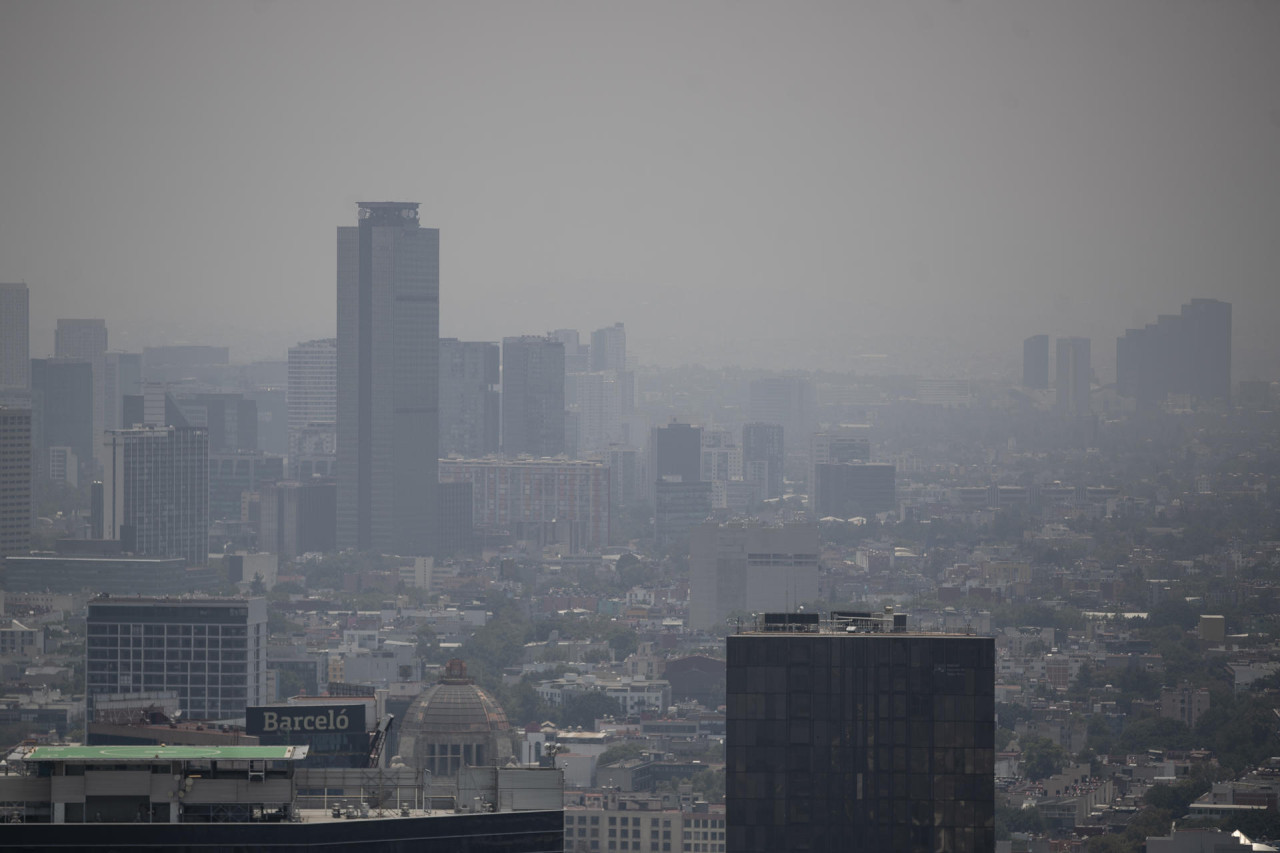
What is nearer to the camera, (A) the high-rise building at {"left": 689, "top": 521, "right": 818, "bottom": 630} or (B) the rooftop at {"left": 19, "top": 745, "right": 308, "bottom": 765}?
(B) the rooftop at {"left": 19, "top": 745, "right": 308, "bottom": 765}

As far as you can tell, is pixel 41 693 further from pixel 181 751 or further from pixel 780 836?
pixel 181 751

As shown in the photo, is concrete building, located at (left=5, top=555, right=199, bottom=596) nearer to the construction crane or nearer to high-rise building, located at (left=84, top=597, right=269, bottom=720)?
high-rise building, located at (left=84, top=597, right=269, bottom=720)

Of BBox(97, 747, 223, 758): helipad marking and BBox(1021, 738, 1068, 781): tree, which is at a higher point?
BBox(97, 747, 223, 758): helipad marking

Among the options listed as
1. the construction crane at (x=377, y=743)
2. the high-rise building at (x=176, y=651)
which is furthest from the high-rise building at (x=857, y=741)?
the high-rise building at (x=176, y=651)

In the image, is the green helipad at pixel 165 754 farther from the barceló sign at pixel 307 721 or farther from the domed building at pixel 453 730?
the domed building at pixel 453 730

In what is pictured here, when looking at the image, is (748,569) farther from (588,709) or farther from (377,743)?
(377,743)

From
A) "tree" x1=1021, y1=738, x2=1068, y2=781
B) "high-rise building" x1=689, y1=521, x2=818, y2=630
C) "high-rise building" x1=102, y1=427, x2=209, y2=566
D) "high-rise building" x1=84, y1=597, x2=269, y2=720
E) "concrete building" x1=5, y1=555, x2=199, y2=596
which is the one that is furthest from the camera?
"high-rise building" x1=102, y1=427, x2=209, y2=566

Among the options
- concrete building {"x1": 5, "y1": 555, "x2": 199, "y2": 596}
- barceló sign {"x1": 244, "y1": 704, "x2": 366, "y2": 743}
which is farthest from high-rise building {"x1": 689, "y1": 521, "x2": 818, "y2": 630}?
barceló sign {"x1": 244, "y1": 704, "x2": 366, "y2": 743}

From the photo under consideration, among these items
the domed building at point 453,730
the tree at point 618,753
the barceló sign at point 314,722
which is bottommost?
the tree at point 618,753
